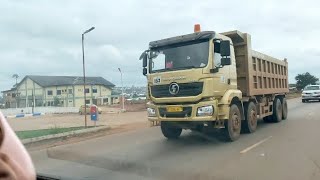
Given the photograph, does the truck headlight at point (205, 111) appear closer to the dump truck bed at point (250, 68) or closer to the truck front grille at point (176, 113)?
the truck front grille at point (176, 113)

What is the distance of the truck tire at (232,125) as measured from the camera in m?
10.3

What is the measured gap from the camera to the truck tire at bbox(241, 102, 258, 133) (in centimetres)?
1184

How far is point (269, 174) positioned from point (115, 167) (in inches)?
114

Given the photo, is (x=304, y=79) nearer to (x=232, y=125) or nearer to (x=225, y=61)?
(x=232, y=125)

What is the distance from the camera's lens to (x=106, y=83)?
73500 mm

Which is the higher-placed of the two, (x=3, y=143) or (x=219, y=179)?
(x=3, y=143)

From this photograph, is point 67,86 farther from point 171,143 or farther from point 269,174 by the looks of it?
point 269,174

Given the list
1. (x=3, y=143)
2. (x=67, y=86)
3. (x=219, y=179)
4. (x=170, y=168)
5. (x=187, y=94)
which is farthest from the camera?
(x=67, y=86)

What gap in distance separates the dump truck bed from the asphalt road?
150 cm

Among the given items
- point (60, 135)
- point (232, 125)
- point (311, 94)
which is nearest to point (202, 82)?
point (232, 125)

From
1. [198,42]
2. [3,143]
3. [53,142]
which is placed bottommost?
[53,142]

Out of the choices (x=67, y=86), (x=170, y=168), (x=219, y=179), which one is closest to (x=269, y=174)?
(x=219, y=179)

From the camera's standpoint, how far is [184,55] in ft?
33.3

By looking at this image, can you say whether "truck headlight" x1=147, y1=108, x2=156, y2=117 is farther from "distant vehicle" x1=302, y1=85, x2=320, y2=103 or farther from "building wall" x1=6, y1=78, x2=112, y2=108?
"building wall" x1=6, y1=78, x2=112, y2=108
